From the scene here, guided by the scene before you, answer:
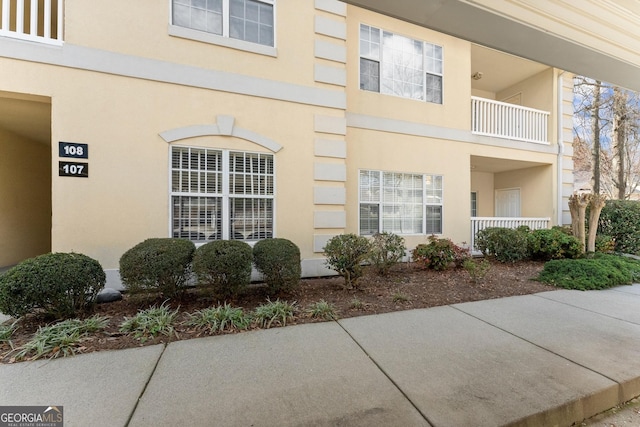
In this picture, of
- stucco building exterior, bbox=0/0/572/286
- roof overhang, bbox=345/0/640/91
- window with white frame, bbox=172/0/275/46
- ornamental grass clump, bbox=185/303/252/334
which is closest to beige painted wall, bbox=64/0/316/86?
stucco building exterior, bbox=0/0/572/286

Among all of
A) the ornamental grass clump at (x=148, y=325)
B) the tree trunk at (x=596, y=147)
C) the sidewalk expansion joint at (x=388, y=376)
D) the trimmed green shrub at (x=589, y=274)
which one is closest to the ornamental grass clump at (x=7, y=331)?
the ornamental grass clump at (x=148, y=325)

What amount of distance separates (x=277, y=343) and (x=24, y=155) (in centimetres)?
854

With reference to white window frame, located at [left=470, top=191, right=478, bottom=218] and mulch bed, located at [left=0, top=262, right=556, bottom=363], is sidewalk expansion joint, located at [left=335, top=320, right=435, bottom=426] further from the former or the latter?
white window frame, located at [left=470, top=191, right=478, bottom=218]

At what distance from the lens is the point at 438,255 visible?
6613 mm

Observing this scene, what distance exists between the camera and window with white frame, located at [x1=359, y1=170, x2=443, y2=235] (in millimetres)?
7539

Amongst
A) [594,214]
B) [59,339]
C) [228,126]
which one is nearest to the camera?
[59,339]

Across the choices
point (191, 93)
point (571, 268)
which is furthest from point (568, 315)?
point (191, 93)

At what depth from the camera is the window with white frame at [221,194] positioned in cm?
538

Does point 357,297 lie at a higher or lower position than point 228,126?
lower

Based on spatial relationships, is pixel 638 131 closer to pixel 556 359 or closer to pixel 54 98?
pixel 556 359

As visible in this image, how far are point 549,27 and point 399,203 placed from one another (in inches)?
213

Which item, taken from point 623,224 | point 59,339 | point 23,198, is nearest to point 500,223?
point 623,224

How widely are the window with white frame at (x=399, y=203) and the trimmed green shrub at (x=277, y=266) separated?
3232mm

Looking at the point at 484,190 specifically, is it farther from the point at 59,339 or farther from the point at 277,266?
the point at 59,339
